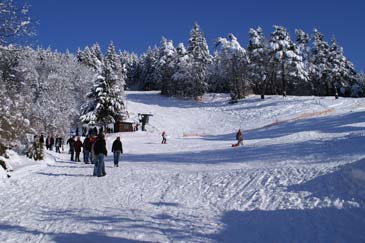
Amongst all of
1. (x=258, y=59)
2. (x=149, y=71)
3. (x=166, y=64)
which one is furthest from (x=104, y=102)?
(x=149, y=71)

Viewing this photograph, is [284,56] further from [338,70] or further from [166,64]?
[166,64]

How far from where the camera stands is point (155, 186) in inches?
504

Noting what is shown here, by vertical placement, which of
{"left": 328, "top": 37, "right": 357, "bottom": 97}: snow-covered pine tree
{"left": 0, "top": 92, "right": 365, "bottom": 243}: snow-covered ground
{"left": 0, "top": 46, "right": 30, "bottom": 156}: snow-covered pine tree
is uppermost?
{"left": 328, "top": 37, "right": 357, "bottom": 97}: snow-covered pine tree

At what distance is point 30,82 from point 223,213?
171 feet

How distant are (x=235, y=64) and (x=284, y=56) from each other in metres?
8.63

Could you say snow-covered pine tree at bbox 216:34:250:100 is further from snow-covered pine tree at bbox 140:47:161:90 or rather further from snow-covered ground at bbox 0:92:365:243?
snow-covered ground at bbox 0:92:365:243

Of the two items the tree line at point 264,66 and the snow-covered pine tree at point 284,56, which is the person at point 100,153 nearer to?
the tree line at point 264,66

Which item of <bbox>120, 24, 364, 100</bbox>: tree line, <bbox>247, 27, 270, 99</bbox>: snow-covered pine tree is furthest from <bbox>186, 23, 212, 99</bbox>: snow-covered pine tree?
<bbox>247, 27, 270, 99</bbox>: snow-covered pine tree

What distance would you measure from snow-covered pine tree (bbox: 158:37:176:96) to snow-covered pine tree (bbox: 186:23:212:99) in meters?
5.10

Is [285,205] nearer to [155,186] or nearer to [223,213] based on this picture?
[223,213]

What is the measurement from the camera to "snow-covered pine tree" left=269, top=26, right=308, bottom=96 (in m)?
66.3

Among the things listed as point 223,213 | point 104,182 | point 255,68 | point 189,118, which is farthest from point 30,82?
point 223,213

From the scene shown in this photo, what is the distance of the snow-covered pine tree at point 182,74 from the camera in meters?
75.9

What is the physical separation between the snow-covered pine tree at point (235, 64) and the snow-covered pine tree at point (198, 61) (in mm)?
5003
